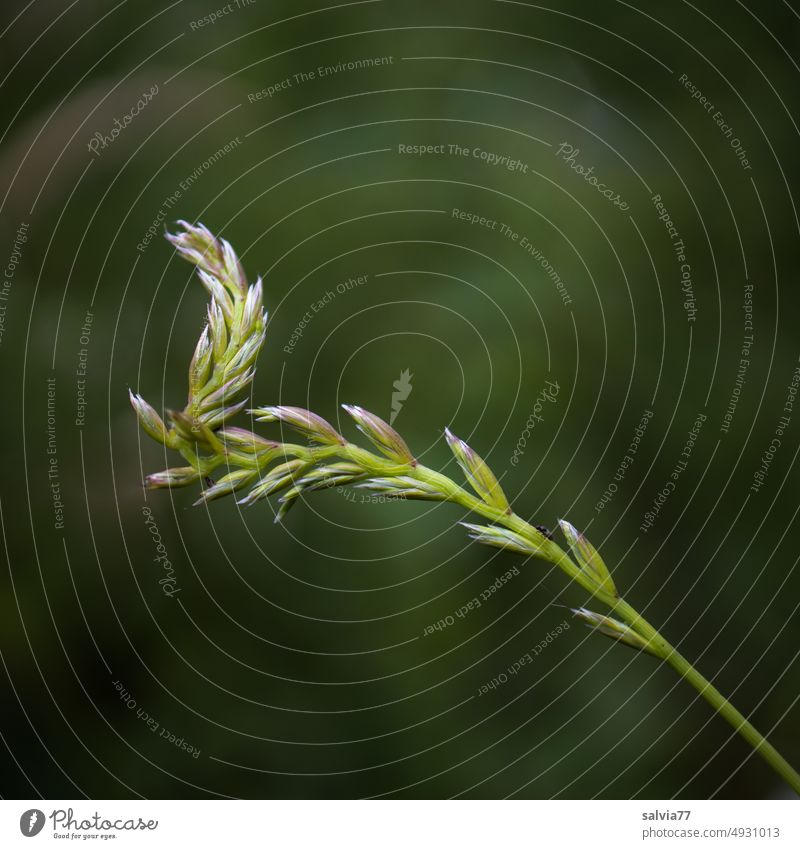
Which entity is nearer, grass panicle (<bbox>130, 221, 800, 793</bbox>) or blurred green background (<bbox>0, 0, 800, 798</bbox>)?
grass panicle (<bbox>130, 221, 800, 793</bbox>)

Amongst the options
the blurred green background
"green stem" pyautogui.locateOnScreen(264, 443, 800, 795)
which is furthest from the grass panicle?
the blurred green background

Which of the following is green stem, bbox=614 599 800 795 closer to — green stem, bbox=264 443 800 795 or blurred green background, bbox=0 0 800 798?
green stem, bbox=264 443 800 795

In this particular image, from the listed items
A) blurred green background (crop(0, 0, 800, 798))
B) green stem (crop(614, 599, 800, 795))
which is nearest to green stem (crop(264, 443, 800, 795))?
green stem (crop(614, 599, 800, 795))

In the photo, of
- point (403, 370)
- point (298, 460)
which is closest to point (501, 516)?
point (298, 460)

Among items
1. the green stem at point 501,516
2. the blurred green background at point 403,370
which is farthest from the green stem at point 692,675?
the blurred green background at point 403,370

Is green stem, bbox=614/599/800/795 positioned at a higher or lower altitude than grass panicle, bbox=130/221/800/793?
lower

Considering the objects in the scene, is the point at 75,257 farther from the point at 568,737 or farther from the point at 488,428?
the point at 568,737

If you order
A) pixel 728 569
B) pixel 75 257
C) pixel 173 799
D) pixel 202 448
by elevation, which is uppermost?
pixel 75 257

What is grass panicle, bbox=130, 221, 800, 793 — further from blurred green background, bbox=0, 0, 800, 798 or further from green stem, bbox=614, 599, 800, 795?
blurred green background, bbox=0, 0, 800, 798
